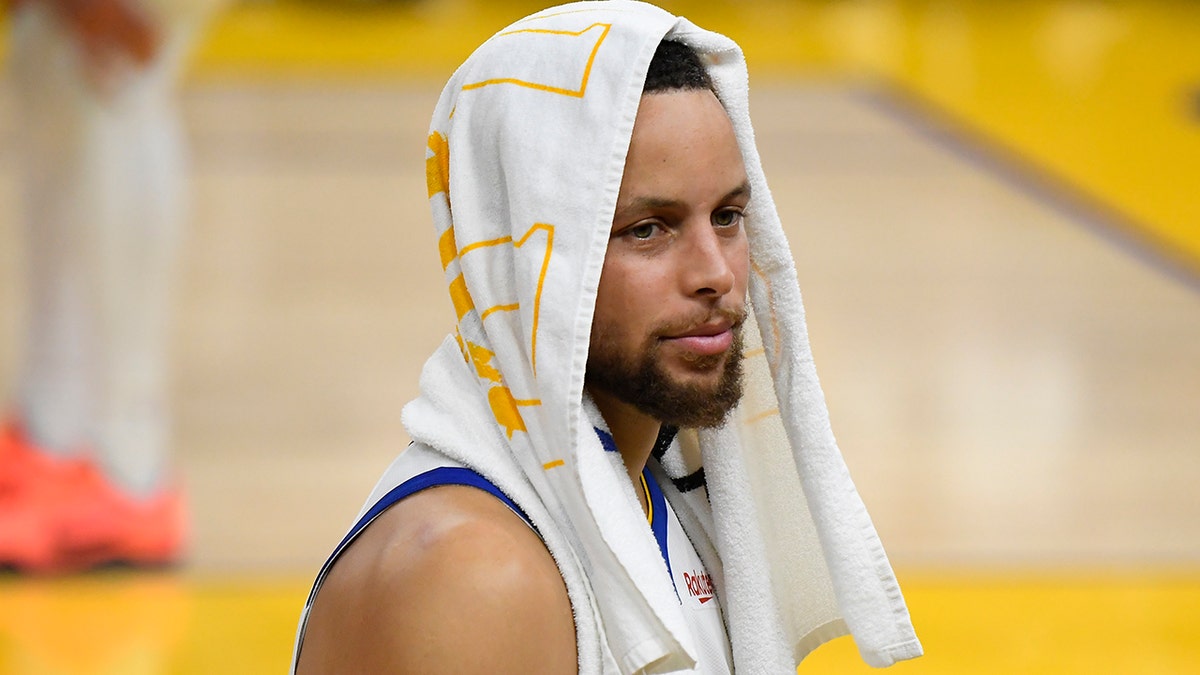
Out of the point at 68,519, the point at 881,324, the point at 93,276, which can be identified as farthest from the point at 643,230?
the point at 881,324

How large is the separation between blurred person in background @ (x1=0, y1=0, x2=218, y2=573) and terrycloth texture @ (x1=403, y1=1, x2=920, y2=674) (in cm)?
255

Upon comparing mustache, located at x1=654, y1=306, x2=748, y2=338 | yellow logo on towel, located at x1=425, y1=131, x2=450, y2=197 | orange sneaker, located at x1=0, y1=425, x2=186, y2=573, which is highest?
yellow logo on towel, located at x1=425, y1=131, x2=450, y2=197

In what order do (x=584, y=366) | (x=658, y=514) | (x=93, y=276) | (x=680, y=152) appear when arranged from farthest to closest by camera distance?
(x=93, y=276) < (x=658, y=514) < (x=680, y=152) < (x=584, y=366)

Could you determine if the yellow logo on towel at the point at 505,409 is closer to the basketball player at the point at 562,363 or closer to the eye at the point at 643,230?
the basketball player at the point at 562,363

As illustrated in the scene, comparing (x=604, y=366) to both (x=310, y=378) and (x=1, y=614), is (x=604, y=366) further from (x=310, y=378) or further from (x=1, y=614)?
(x=310, y=378)

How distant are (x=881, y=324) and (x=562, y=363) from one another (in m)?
4.94

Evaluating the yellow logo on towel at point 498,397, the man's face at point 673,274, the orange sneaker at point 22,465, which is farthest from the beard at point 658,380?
the orange sneaker at point 22,465

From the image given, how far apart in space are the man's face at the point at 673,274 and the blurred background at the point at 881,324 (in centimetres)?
215

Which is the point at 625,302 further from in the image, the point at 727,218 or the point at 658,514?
the point at 658,514

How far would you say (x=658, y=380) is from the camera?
151 centimetres

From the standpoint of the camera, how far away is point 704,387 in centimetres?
153

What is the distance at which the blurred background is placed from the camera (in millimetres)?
3832

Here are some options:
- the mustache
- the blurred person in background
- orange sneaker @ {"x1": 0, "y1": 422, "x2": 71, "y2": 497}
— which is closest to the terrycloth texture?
the mustache

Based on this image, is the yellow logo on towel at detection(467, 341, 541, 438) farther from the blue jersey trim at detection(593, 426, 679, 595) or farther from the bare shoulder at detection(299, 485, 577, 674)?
the blue jersey trim at detection(593, 426, 679, 595)
